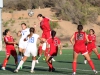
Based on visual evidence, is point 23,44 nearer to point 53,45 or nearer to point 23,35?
point 23,35

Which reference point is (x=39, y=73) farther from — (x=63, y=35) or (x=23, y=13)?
(x=23, y=13)

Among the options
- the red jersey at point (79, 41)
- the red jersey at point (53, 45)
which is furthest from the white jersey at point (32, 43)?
the red jersey at point (79, 41)

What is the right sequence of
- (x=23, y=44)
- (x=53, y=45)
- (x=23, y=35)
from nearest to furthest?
(x=53, y=45) → (x=23, y=35) → (x=23, y=44)

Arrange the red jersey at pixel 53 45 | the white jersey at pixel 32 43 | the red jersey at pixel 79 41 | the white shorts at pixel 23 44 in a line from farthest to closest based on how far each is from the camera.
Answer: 1. the white shorts at pixel 23 44
2. the red jersey at pixel 53 45
3. the white jersey at pixel 32 43
4. the red jersey at pixel 79 41

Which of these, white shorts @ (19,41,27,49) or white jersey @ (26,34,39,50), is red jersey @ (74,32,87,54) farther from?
white shorts @ (19,41,27,49)

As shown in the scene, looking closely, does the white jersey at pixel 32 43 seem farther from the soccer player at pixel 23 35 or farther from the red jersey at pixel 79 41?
the red jersey at pixel 79 41

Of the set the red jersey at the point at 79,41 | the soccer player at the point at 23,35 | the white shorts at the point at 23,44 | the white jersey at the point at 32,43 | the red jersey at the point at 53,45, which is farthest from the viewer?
the white shorts at the point at 23,44

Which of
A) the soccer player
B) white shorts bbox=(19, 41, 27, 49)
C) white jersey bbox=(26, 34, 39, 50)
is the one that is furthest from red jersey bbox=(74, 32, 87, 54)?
white shorts bbox=(19, 41, 27, 49)

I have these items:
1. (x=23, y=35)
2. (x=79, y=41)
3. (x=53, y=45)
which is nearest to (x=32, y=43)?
(x=53, y=45)

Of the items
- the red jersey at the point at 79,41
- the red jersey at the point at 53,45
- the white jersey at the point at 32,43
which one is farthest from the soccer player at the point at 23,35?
the red jersey at the point at 79,41

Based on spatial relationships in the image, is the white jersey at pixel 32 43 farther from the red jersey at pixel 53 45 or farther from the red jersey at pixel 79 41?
the red jersey at pixel 79 41

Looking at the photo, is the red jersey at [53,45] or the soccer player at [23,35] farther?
the soccer player at [23,35]

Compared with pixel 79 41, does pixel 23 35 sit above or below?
above

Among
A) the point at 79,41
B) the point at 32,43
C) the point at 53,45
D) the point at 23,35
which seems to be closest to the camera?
the point at 79,41
